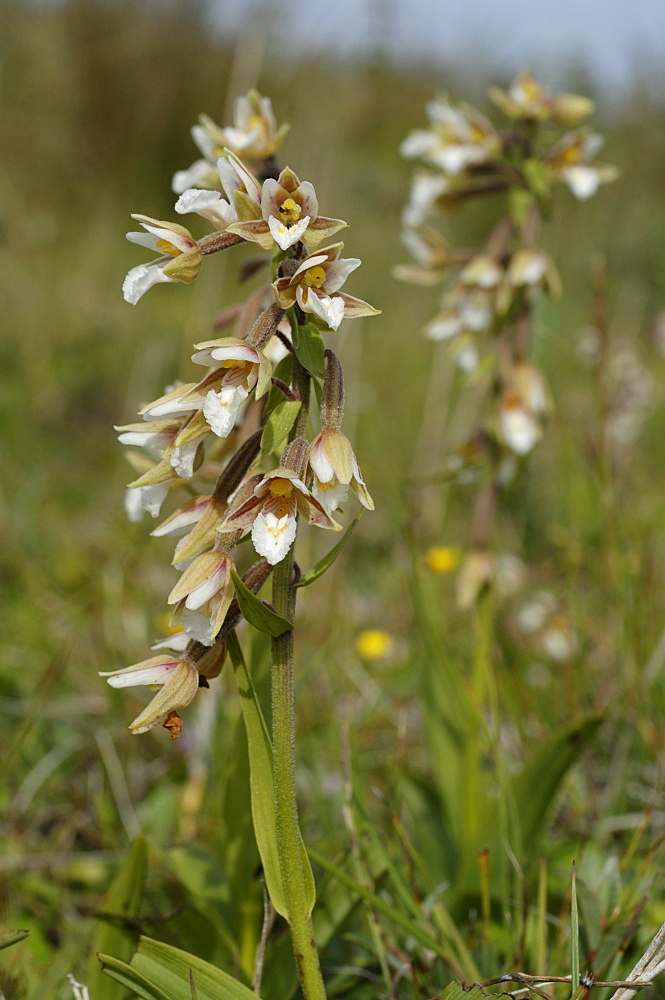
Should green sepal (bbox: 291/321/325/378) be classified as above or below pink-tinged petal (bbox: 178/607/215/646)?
above

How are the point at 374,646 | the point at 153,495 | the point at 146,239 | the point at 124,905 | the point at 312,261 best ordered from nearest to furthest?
the point at 312,261
the point at 146,239
the point at 153,495
the point at 124,905
the point at 374,646

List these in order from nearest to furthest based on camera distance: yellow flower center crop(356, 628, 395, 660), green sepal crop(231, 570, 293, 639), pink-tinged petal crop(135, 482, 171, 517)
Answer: green sepal crop(231, 570, 293, 639)
pink-tinged petal crop(135, 482, 171, 517)
yellow flower center crop(356, 628, 395, 660)

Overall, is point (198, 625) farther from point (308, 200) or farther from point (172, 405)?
point (308, 200)

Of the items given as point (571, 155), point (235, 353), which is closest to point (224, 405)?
point (235, 353)

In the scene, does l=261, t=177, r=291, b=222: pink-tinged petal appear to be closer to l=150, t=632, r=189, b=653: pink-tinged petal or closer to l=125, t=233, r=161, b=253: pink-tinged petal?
l=125, t=233, r=161, b=253: pink-tinged petal

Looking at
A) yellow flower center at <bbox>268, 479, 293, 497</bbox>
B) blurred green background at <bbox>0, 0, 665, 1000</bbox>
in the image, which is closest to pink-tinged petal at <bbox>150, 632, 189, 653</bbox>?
yellow flower center at <bbox>268, 479, 293, 497</bbox>

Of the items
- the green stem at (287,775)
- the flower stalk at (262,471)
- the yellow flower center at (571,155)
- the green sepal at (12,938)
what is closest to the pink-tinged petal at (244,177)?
the flower stalk at (262,471)

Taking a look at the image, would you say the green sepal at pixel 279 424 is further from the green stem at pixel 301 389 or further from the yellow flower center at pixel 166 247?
the yellow flower center at pixel 166 247
